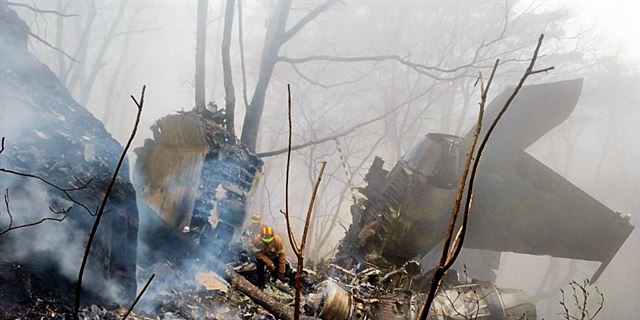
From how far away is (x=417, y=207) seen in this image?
825cm

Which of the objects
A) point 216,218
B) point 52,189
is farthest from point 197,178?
point 52,189

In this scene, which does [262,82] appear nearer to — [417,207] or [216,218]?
[216,218]

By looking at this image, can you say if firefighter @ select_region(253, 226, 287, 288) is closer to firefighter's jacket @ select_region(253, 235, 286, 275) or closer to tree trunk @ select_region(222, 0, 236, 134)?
firefighter's jacket @ select_region(253, 235, 286, 275)

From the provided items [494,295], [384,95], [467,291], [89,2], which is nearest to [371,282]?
[467,291]

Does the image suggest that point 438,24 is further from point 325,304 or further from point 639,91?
point 325,304

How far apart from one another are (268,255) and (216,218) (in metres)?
1.16

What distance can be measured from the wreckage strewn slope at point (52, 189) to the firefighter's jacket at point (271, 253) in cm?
253

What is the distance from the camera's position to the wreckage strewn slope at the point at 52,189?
363 centimetres

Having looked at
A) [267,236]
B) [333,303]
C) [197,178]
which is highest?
[197,178]

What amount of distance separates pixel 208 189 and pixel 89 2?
1435 cm

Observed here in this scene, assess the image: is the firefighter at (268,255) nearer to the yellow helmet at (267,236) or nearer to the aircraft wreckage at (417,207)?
the yellow helmet at (267,236)

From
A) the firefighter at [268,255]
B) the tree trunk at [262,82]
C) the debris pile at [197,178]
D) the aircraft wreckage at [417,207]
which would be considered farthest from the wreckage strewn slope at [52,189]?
the tree trunk at [262,82]

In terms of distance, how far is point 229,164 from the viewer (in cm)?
686

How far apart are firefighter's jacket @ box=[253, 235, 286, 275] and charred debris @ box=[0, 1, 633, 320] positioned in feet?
1.11
